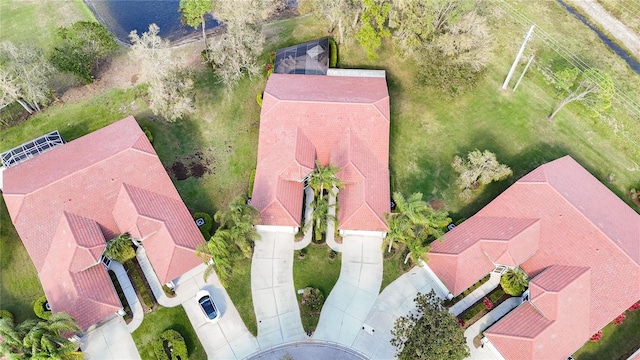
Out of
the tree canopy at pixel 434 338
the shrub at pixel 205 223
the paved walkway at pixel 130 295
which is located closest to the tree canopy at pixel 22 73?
the paved walkway at pixel 130 295

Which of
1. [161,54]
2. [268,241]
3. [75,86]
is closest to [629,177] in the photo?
[268,241]

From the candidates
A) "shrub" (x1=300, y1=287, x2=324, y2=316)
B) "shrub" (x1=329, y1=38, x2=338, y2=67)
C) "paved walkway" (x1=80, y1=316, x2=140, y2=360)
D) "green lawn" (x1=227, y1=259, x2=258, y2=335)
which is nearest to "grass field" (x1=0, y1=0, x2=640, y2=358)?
"shrub" (x1=329, y1=38, x2=338, y2=67)

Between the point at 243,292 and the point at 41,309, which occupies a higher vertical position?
the point at 41,309

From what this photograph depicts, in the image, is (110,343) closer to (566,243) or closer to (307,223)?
(307,223)

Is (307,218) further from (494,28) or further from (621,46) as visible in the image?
(621,46)

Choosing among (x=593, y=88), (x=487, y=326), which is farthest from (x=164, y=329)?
(x=593, y=88)
